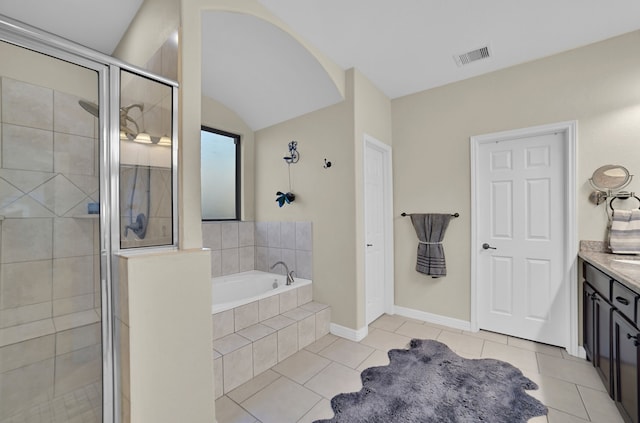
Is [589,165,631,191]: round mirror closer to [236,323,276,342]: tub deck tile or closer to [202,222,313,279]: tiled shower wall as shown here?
[202,222,313,279]: tiled shower wall

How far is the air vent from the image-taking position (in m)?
2.44

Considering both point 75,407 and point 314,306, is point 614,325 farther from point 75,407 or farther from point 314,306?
point 75,407

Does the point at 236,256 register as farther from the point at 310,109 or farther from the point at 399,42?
the point at 399,42

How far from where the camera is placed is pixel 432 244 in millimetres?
3016

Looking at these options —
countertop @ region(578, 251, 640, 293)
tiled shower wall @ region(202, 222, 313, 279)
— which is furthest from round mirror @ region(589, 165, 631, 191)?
tiled shower wall @ region(202, 222, 313, 279)

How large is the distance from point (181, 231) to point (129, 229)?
0.78 ft

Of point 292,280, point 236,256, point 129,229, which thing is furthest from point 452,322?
point 129,229

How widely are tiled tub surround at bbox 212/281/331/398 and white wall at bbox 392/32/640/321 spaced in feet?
4.07

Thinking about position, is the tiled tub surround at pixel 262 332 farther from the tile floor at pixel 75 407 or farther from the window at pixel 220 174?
the window at pixel 220 174

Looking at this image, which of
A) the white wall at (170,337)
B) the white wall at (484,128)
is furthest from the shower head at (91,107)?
the white wall at (484,128)

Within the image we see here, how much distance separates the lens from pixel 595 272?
2029 mm

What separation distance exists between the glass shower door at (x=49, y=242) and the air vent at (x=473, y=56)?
2.79m

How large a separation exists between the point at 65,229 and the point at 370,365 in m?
2.22

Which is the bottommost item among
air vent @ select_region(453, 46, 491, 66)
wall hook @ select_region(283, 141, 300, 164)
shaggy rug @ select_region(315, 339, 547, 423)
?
shaggy rug @ select_region(315, 339, 547, 423)
